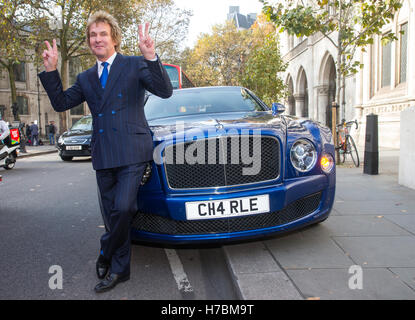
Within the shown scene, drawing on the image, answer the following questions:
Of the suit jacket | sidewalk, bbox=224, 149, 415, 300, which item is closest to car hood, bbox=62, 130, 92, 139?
sidewalk, bbox=224, 149, 415, 300

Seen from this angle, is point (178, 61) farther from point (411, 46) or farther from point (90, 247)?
point (90, 247)

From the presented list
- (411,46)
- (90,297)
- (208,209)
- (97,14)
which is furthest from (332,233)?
(411,46)

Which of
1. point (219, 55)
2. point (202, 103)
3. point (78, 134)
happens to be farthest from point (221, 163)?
point (219, 55)

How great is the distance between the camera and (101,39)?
276cm

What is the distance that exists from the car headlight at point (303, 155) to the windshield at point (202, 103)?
118 cm

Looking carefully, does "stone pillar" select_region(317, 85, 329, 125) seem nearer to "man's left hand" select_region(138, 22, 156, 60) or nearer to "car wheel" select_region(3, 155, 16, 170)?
"car wheel" select_region(3, 155, 16, 170)

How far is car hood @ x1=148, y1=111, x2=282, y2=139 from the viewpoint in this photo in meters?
3.13

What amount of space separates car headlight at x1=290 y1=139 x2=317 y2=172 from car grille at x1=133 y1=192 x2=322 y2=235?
0.28 m

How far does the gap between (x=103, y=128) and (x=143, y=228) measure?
89 centimetres

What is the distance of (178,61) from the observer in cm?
3731

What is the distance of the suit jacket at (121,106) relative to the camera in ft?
8.82

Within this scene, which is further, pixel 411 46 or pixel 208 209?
pixel 411 46

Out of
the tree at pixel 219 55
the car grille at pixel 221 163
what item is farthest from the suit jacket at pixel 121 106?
the tree at pixel 219 55
